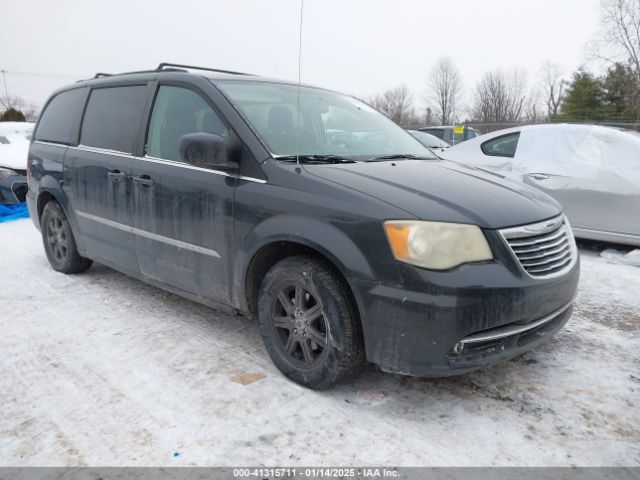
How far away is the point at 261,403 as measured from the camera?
8.63 feet

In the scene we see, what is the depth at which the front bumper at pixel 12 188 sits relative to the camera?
7992mm

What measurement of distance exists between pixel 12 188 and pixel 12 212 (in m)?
0.44

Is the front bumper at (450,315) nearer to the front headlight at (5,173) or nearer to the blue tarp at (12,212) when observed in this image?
the blue tarp at (12,212)

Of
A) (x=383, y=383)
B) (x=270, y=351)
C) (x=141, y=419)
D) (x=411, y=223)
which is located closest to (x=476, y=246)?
(x=411, y=223)

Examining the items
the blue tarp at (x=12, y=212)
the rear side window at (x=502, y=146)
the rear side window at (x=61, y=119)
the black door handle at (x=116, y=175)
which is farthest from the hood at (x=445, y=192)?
the blue tarp at (x=12, y=212)

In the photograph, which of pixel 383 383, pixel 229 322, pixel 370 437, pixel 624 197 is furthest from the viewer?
pixel 624 197

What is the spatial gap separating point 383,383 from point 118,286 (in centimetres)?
273

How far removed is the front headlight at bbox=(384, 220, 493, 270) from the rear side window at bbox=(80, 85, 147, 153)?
2.31 metres

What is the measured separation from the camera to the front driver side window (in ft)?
10.6

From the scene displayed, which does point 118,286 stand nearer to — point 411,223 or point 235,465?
point 235,465

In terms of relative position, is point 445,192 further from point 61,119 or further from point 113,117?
point 61,119

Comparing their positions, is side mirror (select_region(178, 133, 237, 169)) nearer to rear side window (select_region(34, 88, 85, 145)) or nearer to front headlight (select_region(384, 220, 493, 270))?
front headlight (select_region(384, 220, 493, 270))

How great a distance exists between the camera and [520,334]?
2.52 metres

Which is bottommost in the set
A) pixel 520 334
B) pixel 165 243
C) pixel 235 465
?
pixel 235 465
